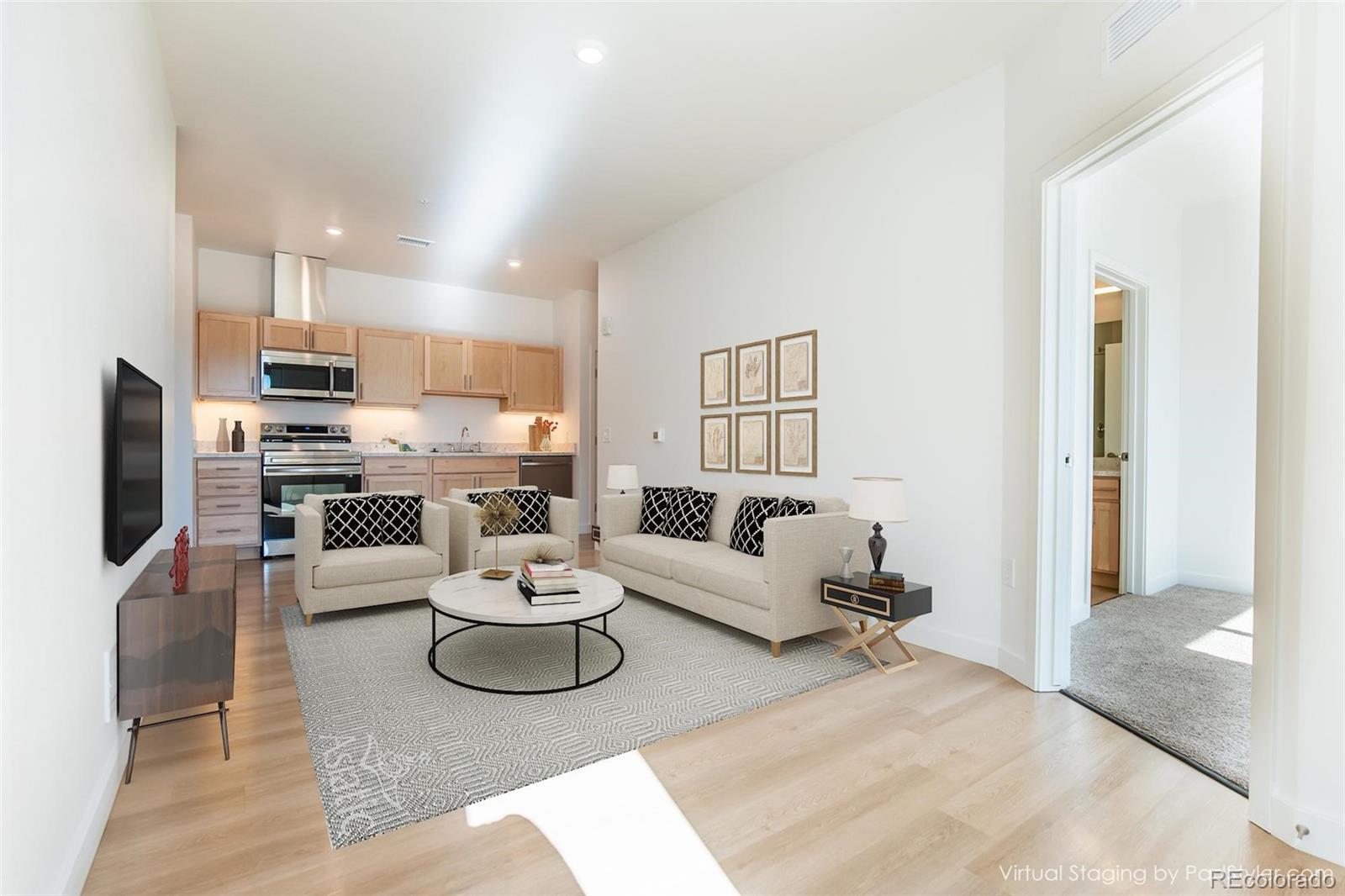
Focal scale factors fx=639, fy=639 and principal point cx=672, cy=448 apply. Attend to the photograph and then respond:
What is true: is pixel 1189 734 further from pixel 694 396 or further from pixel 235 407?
pixel 235 407

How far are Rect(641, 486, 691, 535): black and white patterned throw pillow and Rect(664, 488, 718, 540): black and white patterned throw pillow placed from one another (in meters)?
0.04

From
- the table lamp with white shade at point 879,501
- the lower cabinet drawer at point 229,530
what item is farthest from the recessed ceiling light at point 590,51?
the lower cabinet drawer at point 229,530

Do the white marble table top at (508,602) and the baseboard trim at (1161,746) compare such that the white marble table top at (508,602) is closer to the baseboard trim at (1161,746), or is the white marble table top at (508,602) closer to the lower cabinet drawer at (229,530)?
the baseboard trim at (1161,746)

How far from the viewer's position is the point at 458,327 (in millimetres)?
7789

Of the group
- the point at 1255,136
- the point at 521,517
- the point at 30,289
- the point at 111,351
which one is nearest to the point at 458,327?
the point at 521,517

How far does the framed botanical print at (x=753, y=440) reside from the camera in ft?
15.4

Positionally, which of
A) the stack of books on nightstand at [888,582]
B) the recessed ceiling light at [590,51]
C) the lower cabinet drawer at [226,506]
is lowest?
the stack of books on nightstand at [888,582]

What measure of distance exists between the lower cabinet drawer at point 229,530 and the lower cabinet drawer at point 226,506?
3cm

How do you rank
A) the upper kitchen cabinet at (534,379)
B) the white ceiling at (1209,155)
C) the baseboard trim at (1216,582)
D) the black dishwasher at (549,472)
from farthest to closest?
the upper kitchen cabinet at (534,379) → the black dishwasher at (549,472) → the baseboard trim at (1216,582) → the white ceiling at (1209,155)

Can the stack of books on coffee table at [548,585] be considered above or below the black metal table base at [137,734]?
above

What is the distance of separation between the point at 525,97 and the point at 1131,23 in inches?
109

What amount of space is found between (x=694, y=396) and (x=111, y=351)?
12.8 ft

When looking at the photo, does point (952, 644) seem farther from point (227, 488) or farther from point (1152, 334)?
point (227, 488)

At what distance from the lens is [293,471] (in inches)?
241
